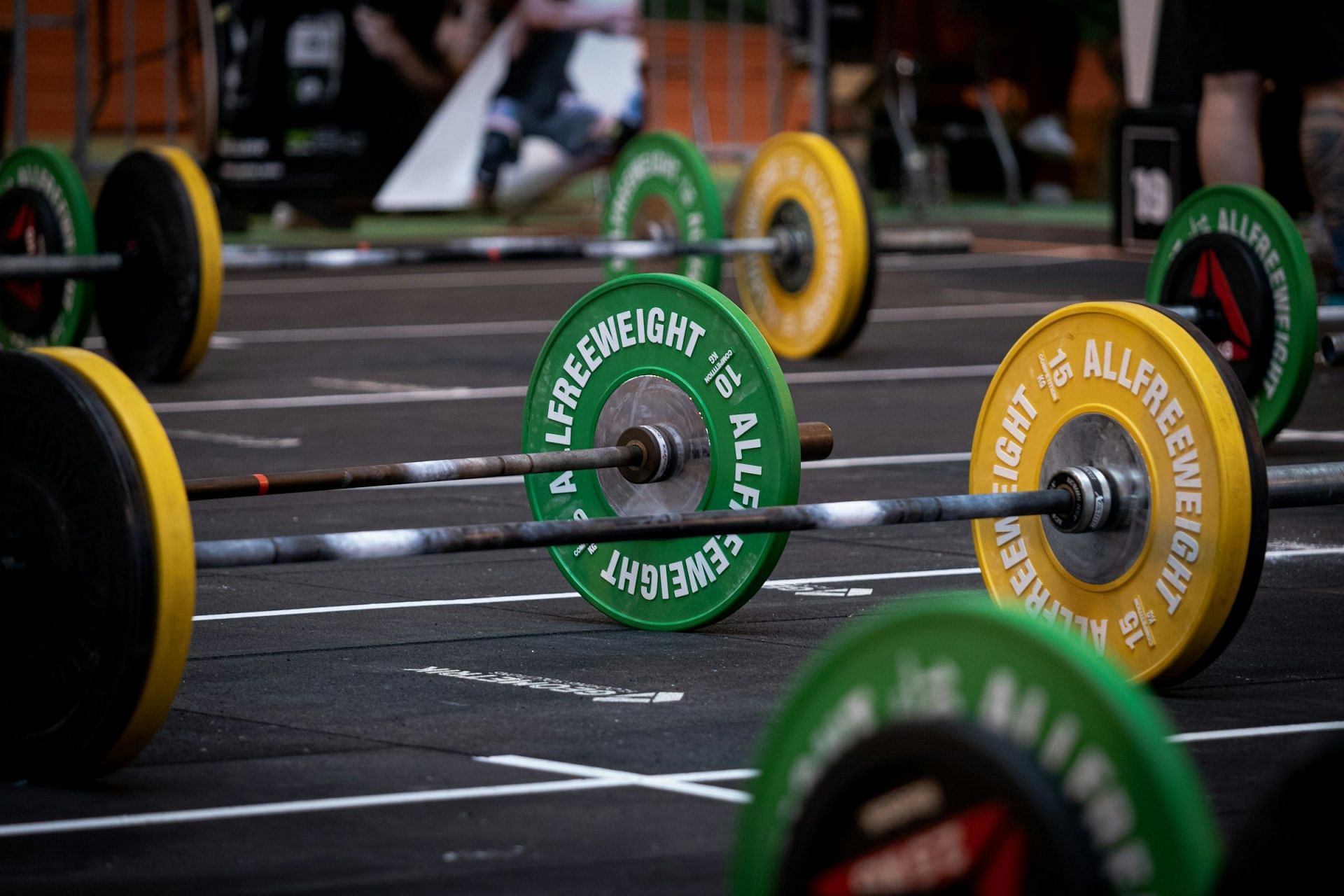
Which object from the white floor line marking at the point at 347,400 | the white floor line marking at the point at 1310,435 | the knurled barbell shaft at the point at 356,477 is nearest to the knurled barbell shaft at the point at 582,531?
the knurled barbell shaft at the point at 356,477

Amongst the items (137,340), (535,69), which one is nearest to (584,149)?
(535,69)

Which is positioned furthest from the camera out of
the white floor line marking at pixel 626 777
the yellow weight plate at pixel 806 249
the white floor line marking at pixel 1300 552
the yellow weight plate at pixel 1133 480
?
the yellow weight plate at pixel 806 249

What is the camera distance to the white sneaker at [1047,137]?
813 inches

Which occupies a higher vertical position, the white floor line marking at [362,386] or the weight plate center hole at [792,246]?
the weight plate center hole at [792,246]

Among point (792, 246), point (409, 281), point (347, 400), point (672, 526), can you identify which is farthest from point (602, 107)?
point (672, 526)

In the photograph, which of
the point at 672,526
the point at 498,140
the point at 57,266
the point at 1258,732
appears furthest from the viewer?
the point at 498,140

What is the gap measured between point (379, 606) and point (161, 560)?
5.66 ft

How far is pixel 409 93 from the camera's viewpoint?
16203mm

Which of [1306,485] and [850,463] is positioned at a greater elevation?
[1306,485]

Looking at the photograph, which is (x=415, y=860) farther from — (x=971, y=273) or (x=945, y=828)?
(x=971, y=273)

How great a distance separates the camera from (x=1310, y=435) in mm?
7484

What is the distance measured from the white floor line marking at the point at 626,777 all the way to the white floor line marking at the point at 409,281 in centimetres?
932

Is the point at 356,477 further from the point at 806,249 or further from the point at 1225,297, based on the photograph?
the point at 806,249

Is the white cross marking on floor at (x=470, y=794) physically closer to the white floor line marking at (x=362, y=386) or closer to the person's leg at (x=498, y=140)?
the white floor line marking at (x=362, y=386)
